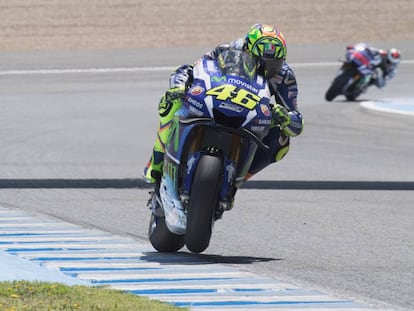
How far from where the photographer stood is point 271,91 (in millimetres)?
8477

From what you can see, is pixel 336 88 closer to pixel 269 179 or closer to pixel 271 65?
pixel 269 179

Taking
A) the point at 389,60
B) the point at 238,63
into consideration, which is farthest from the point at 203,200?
the point at 389,60

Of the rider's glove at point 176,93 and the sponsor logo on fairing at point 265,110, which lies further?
the rider's glove at point 176,93

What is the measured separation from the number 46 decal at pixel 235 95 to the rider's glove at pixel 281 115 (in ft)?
0.77

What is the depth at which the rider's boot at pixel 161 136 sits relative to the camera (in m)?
8.34

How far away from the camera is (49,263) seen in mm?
7809

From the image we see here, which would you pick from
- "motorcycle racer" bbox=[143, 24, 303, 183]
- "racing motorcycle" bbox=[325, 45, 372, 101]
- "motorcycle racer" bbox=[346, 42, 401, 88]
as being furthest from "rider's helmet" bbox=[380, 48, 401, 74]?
"motorcycle racer" bbox=[143, 24, 303, 183]

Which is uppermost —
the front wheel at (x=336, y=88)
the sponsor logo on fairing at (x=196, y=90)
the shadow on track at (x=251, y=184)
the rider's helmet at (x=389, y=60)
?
the sponsor logo on fairing at (x=196, y=90)

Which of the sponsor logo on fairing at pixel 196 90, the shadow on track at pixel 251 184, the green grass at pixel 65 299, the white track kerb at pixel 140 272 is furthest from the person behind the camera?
the shadow on track at pixel 251 184

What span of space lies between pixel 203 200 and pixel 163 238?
2.74 feet

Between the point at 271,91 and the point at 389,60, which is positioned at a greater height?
the point at 271,91

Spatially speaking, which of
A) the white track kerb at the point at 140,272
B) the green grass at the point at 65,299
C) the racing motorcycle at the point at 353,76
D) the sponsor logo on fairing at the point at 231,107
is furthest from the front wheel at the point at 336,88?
the green grass at the point at 65,299

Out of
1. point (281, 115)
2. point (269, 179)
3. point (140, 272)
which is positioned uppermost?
point (281, 115)

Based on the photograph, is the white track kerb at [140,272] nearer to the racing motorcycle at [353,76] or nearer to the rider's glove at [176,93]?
the rider's glove at [176,93]
